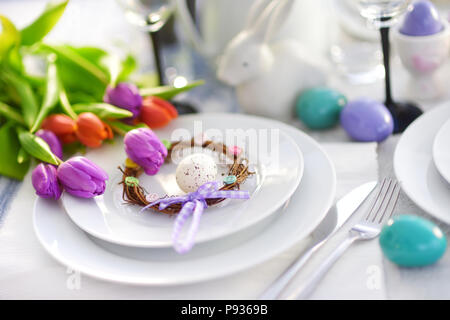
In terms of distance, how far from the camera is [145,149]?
62 centimetres

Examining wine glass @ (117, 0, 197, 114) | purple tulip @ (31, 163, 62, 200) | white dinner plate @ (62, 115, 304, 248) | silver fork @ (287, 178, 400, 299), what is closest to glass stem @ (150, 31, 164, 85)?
wine glass @ (117, 0, 197, 114)

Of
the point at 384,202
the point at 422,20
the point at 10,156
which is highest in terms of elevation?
the point at 422,20

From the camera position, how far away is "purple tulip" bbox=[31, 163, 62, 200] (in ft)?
1.95

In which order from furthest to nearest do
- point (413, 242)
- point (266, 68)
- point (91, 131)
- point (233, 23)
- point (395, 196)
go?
point (233, 23)
point (266, 68)
point (91, 131)
point (395, 196)
point (413, 242)

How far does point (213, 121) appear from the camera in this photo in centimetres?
74

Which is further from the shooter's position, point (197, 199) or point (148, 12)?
point (148, 12)

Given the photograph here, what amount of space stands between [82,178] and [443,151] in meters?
0.38

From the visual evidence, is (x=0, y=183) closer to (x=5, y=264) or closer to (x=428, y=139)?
(x=5, y=264)

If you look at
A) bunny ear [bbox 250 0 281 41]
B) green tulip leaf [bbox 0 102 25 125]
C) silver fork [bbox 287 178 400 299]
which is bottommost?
green tulip leaf [bbox 0 102 25 125]

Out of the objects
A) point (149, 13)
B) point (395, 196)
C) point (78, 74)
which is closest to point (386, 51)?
point (395, 196)

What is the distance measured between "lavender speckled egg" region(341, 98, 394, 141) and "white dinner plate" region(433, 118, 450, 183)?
10 cm

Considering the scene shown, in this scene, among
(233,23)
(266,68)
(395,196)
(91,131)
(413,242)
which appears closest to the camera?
(413,242)

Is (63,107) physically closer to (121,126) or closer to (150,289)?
(121,126)

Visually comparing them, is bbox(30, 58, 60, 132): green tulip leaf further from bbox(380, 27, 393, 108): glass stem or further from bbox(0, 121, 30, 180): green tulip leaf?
bbox(380, 27, 393, 108): glass stem
